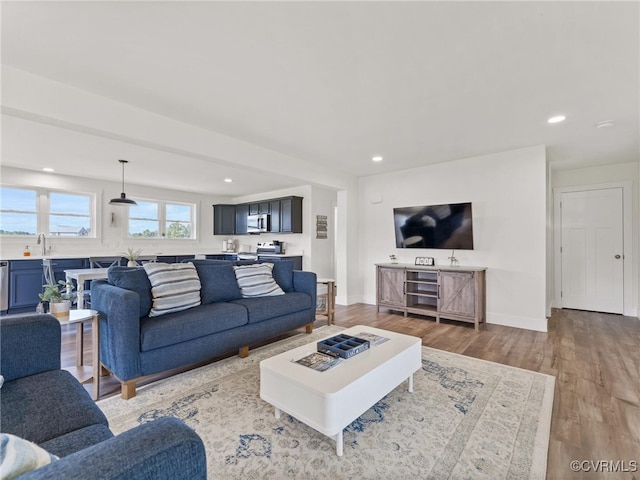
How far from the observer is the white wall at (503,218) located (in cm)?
386

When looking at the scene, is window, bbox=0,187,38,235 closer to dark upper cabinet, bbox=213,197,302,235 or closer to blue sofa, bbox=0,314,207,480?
dark upper cabinet, bbox=213,197,302,235

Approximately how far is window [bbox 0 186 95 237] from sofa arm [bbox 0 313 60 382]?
5.14 meters

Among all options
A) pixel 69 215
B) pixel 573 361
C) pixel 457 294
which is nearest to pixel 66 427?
pixel 573 361

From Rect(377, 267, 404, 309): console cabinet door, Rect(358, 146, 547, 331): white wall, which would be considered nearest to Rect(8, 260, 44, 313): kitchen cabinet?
Rect(377, 267, 404, 309): console cabinet door

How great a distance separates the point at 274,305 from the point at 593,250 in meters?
5.11

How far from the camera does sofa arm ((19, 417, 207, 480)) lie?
23.2 inches

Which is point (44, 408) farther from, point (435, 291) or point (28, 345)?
point (435, 291)

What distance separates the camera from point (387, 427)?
1.82m

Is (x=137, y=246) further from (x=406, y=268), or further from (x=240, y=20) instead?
(x=240, y=20)

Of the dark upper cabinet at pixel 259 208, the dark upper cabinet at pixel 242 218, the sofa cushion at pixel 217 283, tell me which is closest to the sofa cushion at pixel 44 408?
the sofa cushion at pixel 217 283

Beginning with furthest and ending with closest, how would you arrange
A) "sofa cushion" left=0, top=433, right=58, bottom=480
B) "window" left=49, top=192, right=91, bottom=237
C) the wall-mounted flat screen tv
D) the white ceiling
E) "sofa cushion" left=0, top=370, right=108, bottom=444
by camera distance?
"window" left=49, top=192, right=91, bottom=237 → the wall-mounted flat screen tv → the white ceiling → "sofa cushion" left=0, top=370, right=108, bottom=444 → "sofa cushion" left=0, top=433, right=58, bottom=480

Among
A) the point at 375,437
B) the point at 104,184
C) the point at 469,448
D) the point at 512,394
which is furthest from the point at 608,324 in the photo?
the point at 104,184

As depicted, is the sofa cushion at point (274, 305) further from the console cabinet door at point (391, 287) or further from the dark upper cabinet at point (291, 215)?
the dark upper cabinet at point (291, 215)

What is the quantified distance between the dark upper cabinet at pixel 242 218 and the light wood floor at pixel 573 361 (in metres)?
3.65
